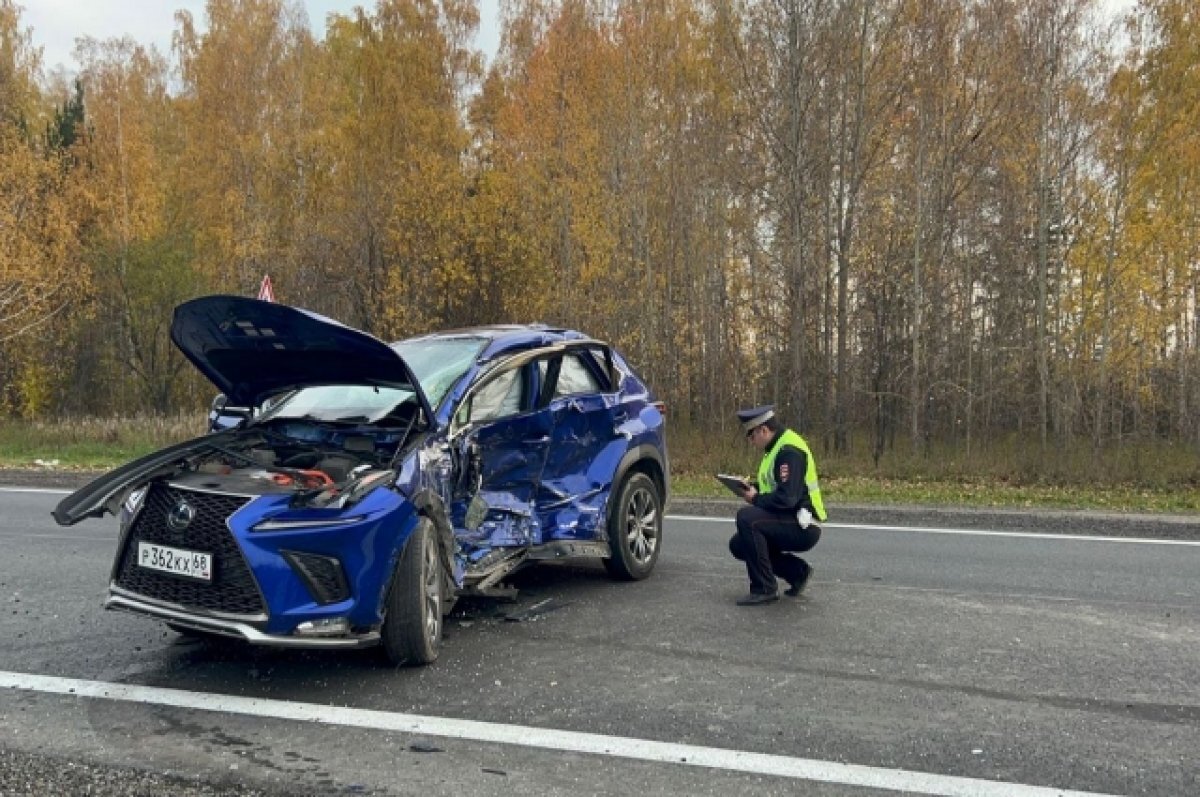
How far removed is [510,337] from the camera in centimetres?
630

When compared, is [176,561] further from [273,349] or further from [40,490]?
[40,490]

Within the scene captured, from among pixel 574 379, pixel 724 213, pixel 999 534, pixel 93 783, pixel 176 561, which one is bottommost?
pixel 93 783

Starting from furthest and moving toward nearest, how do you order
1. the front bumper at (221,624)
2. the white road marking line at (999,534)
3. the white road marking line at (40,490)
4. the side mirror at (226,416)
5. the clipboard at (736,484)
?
1. the white road marking line at (40,490)
2. the white road marking line at (999,534)
3. the clipboard at (736,484)
4. the side mirror at (226,416)
5. the front bumper at (221,624)

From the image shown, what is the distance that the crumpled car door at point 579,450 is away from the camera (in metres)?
6.28

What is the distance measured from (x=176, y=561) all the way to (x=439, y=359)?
6.89ft

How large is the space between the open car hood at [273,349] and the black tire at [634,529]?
2182mm

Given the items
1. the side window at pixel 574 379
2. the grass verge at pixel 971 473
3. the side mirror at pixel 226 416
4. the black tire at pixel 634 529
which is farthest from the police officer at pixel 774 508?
the grass verge at pixel 971 473

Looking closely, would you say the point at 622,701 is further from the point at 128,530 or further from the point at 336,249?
the point at 336,249

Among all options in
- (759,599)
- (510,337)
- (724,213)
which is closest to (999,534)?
(759,599)

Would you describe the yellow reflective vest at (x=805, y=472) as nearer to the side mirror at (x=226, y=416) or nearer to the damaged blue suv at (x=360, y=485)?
the damaged blue suv at (x=360, y=485)

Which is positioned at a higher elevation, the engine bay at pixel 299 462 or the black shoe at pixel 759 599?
the engine bay at pixel 299 462

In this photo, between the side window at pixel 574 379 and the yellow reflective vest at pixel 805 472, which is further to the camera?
the side window at pixel 574 379

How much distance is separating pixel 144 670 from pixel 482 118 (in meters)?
26.4

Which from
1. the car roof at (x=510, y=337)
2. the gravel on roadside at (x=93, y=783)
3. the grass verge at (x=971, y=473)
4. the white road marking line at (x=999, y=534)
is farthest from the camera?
the grass verge at (x=971, y=473)
